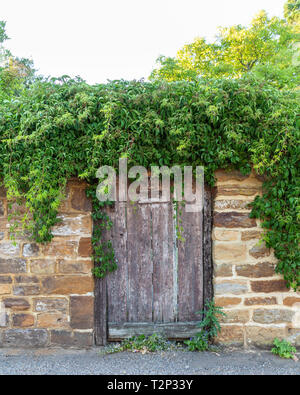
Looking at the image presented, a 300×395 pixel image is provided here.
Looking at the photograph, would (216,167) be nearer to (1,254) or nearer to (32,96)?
(32,96)

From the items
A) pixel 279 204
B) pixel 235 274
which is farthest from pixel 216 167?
pixel 235 274

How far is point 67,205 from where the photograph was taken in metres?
3.25

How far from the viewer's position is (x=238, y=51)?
10.9 m

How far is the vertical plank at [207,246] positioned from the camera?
338 cm

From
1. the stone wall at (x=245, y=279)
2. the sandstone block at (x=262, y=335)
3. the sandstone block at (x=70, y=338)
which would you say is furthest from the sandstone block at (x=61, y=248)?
the sandstone block at (x=262, y=335)

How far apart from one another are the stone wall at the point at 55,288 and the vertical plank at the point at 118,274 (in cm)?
26

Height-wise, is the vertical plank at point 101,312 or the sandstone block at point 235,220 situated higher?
the sandstone block at point 235,220

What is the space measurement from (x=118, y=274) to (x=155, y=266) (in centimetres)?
42

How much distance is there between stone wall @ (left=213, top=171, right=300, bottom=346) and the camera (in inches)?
126

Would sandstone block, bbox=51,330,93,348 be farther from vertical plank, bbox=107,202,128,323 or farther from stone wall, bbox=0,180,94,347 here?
vertical plank, bbox=107,202,128,323

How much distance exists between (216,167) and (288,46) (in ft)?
32.9

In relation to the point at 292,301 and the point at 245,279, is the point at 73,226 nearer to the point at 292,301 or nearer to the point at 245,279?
the point at 245,279

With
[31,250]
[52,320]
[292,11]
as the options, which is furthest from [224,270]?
[292,11]

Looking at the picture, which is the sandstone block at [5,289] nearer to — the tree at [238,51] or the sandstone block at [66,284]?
the sandstone block at [66,284]
